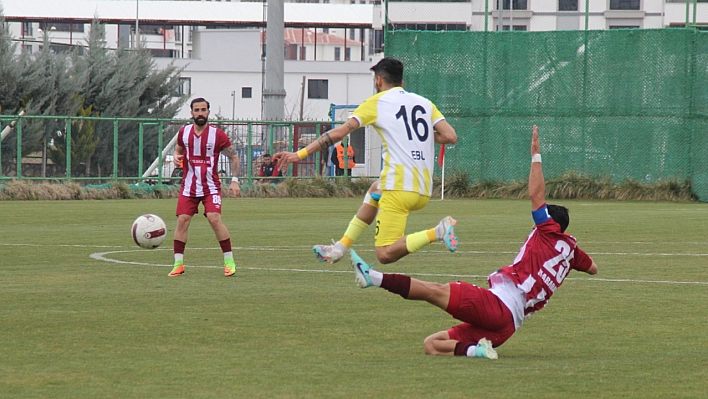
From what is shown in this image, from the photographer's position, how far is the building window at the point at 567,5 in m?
39.1

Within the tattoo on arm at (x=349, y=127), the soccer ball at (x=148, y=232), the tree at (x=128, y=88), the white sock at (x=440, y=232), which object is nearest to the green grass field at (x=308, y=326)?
the soccer ball at (x=148, y=232)

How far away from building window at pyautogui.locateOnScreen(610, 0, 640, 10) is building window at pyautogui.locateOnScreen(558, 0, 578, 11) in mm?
4664

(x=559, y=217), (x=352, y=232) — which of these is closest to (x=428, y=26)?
(x=352, y=232)

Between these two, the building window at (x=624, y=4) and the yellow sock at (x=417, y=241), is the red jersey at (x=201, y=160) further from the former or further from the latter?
the building window at (x=624, y=4)

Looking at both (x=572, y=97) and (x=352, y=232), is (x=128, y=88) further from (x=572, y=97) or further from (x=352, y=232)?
(x=352, y=232)

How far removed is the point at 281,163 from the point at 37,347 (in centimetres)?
244

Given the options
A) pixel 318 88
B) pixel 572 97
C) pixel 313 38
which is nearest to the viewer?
pixel 572 97

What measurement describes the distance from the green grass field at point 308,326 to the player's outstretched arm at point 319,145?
132 cm

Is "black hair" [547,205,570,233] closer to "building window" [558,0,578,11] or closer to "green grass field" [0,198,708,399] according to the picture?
"green grass field" [0,198,708,399]

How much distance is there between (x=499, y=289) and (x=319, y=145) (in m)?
2.21

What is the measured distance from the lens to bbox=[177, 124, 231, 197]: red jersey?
490 inches

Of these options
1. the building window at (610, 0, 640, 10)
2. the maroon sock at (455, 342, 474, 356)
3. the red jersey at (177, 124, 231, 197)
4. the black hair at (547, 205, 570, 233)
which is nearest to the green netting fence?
the building window at (610, 0, 640, 10)

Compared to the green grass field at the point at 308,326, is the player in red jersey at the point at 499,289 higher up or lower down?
higher up

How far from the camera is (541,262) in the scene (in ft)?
24.1
